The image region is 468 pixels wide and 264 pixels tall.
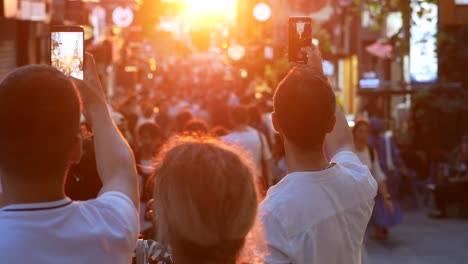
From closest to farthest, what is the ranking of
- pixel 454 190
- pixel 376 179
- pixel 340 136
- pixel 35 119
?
pixel 35 119 < pixel 340 136 < pixel 376 179 < pixel 454 190

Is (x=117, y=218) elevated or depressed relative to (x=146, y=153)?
elevated

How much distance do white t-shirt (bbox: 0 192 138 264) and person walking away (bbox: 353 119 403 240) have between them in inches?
246

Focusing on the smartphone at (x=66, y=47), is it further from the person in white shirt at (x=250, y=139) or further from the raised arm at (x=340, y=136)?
the person in white shirt at (x=250, y=139)

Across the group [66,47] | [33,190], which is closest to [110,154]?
[33,190]

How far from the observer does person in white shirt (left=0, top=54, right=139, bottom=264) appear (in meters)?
3.10

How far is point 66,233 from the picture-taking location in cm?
316

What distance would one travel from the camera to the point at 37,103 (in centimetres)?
309

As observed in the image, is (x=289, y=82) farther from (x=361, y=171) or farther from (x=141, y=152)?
(x=141, y=152)

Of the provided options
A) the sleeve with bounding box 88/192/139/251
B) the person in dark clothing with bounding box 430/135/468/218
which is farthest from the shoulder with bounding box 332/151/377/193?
the person in dark clothing with bounding box 430/135/468/218

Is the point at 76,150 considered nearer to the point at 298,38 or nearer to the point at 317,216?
the point at 317,216

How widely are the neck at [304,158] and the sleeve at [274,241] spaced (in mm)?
291

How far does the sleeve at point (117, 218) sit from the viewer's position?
3201mm

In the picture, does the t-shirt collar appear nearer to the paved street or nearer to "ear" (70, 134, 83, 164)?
"ear" (70, 134, 83, 164)

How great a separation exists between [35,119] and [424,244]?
12115 millimetres
